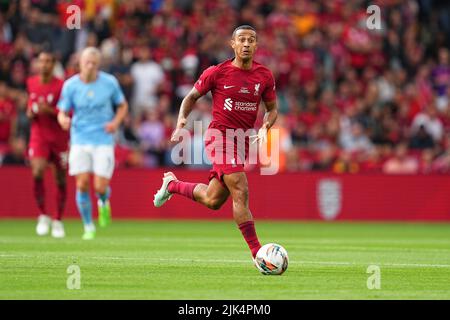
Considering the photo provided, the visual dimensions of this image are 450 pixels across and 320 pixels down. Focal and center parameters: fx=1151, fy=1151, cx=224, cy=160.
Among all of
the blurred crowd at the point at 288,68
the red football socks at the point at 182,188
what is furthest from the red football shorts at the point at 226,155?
the blurred crowd at the point at 288,68

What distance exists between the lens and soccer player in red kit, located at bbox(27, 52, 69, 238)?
18875mm

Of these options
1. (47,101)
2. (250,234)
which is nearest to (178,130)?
(250,234)

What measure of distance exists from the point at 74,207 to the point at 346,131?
6881 millimetres

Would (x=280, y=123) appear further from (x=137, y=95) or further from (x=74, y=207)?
(x=74, y=207)

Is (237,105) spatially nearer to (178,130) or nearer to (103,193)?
(178,130)

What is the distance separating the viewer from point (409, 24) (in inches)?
1204

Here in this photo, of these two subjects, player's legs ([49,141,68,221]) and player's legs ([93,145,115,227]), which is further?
player's legs ([49,141,68,221])

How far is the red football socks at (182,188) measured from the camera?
13195 millimetres

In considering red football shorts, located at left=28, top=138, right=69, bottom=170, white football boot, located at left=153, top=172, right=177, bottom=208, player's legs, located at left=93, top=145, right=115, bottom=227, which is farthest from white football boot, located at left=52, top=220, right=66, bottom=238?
white football boot, located at left=153, top=172, right=177, bottom=208

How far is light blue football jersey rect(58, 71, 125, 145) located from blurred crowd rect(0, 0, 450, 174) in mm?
6812

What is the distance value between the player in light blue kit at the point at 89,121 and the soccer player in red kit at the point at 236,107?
5186mm

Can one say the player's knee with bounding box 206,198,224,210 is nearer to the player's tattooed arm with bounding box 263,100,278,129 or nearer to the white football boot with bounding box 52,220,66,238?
the player's tattooed arm with bounding box 263,100,278,129

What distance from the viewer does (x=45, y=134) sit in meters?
19.2

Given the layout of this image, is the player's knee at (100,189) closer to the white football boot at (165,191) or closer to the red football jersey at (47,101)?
the red football jersey at (47,101)
